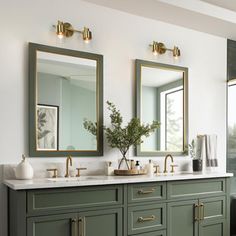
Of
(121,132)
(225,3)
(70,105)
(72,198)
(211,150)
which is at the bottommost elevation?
(72,198)

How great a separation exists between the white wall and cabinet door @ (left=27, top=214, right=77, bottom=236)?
1.76 ft

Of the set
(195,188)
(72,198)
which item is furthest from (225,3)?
(72,198)

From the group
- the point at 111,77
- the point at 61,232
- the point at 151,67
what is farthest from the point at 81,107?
the point at 61,232

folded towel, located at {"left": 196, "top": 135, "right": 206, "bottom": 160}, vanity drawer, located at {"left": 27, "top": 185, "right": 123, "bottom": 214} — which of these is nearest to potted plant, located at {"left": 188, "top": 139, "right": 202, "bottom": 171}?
folded towel, located at {"left": 196, "top": 135, "right": 206, "bottom": 160}

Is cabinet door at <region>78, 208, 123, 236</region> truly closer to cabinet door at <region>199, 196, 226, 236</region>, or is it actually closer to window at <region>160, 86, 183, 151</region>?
cabinet door at <region>199, 196, 226, 236</region>

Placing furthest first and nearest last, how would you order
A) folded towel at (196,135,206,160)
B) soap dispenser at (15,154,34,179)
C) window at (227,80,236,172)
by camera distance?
window at (227,80,236,172) < folded towel at (196,135,206,160) < soap dispenser at (15,154,34,179)

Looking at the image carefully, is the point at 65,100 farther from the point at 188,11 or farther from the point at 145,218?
the point at 188,11

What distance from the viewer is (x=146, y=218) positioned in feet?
9.54

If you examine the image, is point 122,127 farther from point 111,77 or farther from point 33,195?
point 33,195

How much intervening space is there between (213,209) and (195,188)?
1.13ft

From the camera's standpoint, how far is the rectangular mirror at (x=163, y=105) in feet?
11.7

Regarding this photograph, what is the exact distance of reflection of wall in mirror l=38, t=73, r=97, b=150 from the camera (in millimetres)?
3059

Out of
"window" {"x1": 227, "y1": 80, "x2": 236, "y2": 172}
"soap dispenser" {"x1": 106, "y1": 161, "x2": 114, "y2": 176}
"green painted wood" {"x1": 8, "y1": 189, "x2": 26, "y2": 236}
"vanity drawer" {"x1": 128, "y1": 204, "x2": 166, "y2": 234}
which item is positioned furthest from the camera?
"window" {"x1": 227, "y1": 80, "x2": 236, "y2": 172}

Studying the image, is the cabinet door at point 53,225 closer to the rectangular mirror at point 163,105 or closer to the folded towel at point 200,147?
the rectangular mirror at point 163,105
